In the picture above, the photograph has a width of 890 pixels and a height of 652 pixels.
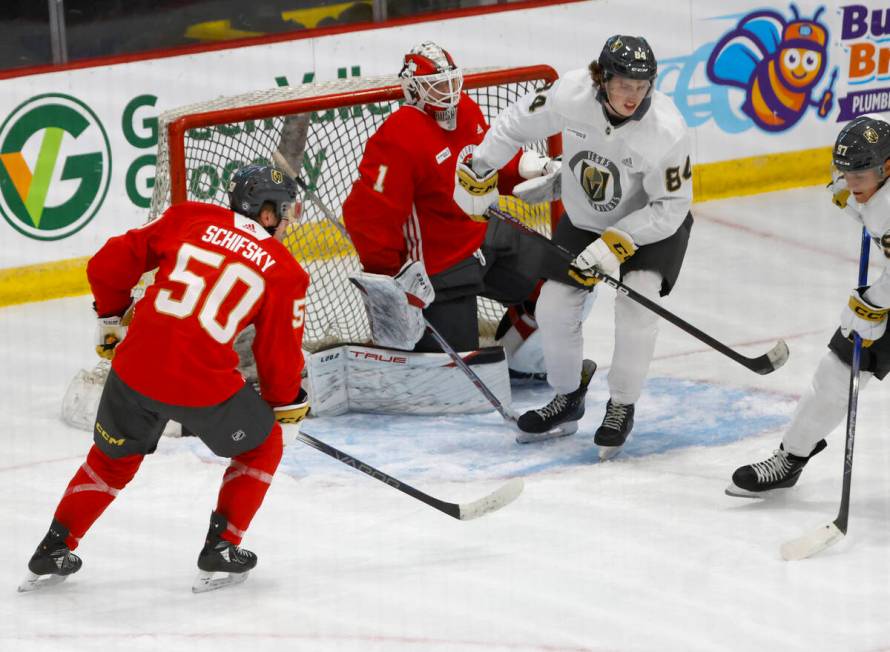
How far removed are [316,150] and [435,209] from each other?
0.67m

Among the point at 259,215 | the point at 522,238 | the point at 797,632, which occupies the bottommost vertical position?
the point at 797,632

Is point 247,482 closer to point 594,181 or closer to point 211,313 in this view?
point 211,313

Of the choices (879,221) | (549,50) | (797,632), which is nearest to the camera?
(797,632)

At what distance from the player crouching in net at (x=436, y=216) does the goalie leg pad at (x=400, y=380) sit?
0.01 metres

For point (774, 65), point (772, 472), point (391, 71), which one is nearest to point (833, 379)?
point (772, 472)

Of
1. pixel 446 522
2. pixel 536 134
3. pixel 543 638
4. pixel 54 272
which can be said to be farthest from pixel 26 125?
pixel 543 638

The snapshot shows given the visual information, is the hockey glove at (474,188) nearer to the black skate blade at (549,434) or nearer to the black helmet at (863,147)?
the black skate blade at (549,434)

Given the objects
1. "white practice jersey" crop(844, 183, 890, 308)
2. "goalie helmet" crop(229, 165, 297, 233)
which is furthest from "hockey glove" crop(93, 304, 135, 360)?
"white practice jersey" crop(844, 183, 890, 308)

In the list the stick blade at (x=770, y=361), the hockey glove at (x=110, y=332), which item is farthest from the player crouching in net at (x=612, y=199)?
the hockey glove at (x=110, y=332)

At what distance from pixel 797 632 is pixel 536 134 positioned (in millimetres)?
1592

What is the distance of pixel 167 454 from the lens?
4.09 meters

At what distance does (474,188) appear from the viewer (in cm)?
414

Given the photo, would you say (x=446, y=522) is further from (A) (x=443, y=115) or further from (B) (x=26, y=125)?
(B) (x=26, y=125)

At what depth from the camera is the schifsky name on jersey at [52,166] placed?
5.27 metres
